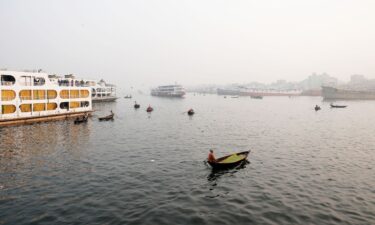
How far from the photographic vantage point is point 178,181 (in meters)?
28.5

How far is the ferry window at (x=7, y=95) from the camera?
5822cm

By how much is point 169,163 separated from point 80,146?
1878 centimetres

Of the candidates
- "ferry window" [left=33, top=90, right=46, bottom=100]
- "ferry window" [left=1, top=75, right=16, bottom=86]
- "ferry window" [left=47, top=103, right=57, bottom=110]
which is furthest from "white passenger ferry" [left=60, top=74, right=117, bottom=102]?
"ferry window" [left=1, top=75, right=16, bottom=86]

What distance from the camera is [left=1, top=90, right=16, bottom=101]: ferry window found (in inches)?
2292

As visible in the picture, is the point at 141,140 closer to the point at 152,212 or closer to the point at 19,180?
the point at 19,180

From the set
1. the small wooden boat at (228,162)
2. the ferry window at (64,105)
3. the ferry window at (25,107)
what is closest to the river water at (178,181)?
the small wooden boat at (228,162)

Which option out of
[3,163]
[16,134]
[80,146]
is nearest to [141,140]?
[80,146]

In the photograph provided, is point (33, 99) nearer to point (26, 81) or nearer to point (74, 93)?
point (26, 81)

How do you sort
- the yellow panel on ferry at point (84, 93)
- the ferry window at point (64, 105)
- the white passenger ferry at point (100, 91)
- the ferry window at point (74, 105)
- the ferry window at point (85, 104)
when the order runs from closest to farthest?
1. the ferry window at point (64, 105)
2. the ferry window at point (74, 105)
3. the yellow panel on ferry at point (84, 93)
4. the ferry window at point (85, 104)
5. the white passenger ferry at point (100, 91)

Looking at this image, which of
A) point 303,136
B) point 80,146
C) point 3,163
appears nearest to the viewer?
point 3,163

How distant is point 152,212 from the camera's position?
70.4 feet

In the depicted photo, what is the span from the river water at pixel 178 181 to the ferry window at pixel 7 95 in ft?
36.7

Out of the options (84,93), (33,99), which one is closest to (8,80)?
(33,99)

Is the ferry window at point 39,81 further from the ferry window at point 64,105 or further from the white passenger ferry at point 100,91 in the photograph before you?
the white passenger ferry at point 100,91
